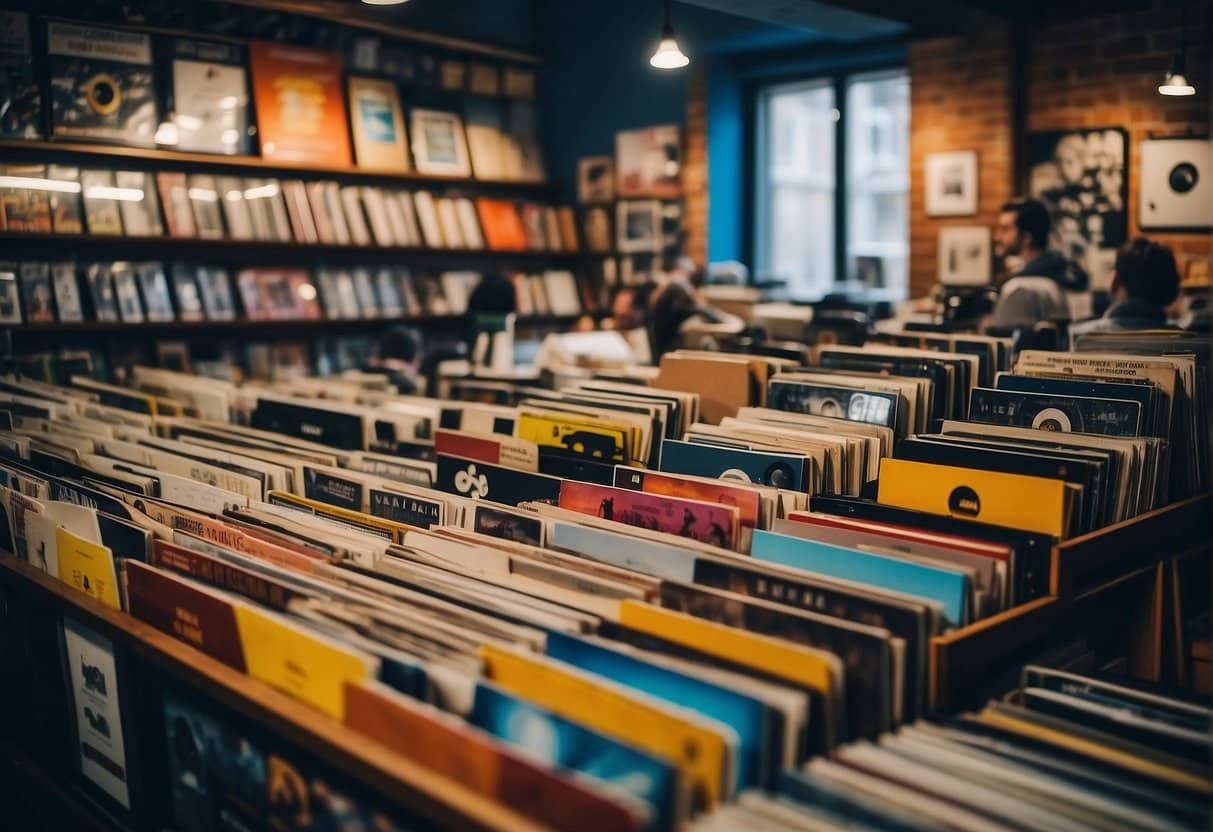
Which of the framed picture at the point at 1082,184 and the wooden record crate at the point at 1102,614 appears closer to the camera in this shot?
the wooden record crate at the point at 1102,614

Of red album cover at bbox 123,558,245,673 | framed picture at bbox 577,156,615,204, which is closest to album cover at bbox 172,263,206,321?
framed picture at bbox 577,156,615,204

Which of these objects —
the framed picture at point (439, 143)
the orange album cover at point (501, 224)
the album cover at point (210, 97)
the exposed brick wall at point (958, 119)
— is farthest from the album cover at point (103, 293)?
the exposed brick wall at point (958, 119)

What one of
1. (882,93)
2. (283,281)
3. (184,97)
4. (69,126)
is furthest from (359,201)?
(882,93)

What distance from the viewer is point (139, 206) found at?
5.47 metres

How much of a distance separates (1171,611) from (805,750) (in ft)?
3.55

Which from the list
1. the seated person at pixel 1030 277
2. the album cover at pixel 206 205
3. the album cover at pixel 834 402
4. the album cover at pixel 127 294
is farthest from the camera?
A: the album cover at pixel 206 205

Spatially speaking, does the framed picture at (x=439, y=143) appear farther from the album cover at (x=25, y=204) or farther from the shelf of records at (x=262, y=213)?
the album cover at (x=25, y=204)

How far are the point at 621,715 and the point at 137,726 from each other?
2.99ft

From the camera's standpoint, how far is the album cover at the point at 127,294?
541 centimetres

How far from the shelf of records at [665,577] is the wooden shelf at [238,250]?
3.12 meters

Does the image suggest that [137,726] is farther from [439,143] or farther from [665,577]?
[439,143]

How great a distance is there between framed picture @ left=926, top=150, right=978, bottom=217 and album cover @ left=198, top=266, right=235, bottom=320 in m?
3.76

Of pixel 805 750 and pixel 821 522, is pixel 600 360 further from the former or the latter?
pixel 805 750

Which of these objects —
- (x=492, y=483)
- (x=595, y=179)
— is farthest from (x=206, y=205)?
(x=492, y=483)
